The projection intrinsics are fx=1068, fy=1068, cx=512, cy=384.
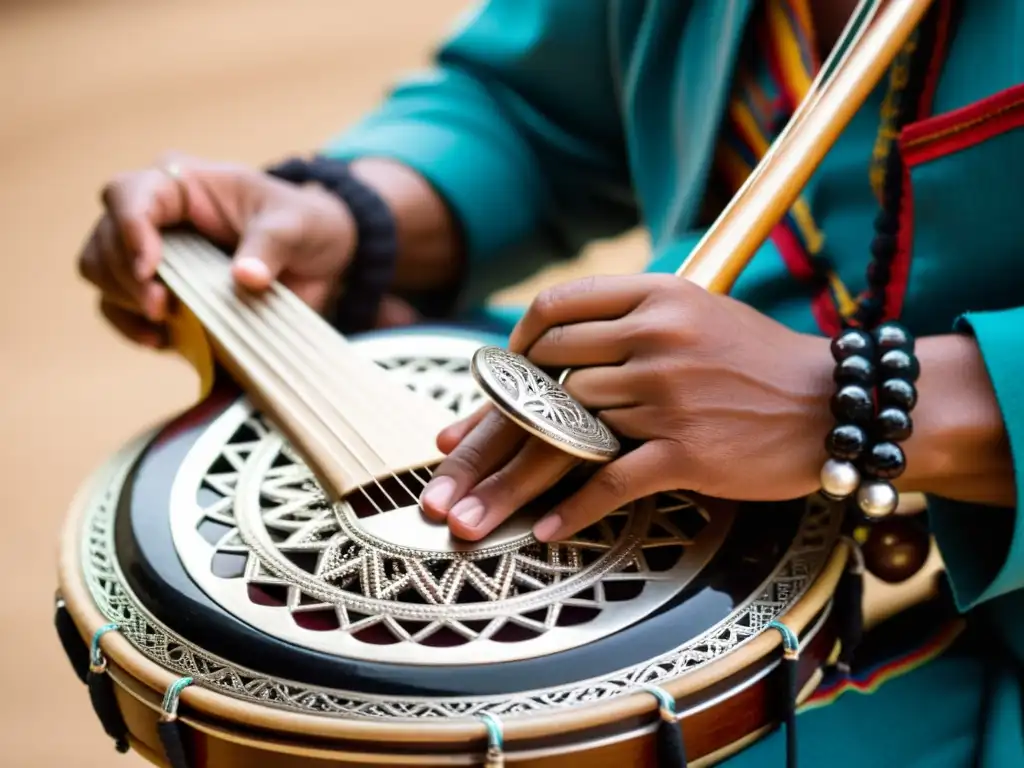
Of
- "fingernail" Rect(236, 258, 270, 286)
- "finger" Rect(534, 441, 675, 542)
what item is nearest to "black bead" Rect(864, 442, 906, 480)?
"finger" Rect(534, 441, 675, 542)

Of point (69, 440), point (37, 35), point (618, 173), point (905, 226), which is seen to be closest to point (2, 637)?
point (69, 440)

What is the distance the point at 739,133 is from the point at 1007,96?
0.25m

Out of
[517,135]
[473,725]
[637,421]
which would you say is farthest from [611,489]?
[517,135]

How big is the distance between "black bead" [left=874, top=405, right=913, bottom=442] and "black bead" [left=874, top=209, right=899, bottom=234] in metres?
0.18

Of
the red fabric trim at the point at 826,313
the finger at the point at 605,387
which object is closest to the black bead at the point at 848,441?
the finger at the point at 605,387

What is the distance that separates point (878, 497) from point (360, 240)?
509 millimetres

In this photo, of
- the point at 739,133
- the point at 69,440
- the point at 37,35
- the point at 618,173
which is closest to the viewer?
the point at 739,133

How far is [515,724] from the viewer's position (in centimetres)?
46

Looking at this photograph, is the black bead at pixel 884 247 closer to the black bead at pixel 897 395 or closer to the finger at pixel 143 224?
the black bead at pixel 897 395

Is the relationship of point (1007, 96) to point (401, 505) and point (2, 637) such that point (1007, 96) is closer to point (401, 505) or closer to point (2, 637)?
point (401, 505)

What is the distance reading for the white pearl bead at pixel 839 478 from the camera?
54 cm

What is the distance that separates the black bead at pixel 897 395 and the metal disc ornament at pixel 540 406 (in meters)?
0.14

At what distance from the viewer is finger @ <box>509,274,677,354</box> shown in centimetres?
56

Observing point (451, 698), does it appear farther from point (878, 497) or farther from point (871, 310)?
point (871, 310)
